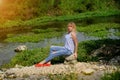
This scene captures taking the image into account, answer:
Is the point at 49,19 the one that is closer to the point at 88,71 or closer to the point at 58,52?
the point at 58,52

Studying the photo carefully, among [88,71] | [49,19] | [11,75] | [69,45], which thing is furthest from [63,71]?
[49,19]

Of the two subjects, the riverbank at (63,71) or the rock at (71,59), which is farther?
the rock at (71,59)

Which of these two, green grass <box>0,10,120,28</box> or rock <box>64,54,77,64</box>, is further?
green grass <box>0,10,120,28</box>

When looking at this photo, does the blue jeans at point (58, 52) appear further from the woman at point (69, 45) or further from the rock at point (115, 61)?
the rock at point (115, 61)

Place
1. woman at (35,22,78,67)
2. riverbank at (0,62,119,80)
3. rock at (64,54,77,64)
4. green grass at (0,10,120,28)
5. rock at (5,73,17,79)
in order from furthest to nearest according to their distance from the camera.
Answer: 1. green grass at (0,10,120,28)
2. rock at (64,54,77,64)
3. woman at (35,22,78,67)
4. rock at (5,73,17,79)
5. riverbank at (0,62,119,80)

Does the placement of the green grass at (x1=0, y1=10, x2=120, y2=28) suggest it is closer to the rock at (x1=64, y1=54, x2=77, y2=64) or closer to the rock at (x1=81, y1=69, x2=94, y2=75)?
the rock at (x1=64, y1=54, x2=77, y2=64)

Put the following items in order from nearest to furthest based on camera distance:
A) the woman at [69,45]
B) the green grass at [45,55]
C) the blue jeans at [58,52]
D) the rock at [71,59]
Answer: the woman at [69,45] < the rock at [71,59] < the blue jeans at [58,52] < the green grass at [45,55]

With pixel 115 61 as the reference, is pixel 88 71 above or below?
above

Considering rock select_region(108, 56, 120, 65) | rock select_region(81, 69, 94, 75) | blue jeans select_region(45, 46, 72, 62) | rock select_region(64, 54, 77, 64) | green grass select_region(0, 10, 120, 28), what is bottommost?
green grass select_region(0, 10, 120, 28)

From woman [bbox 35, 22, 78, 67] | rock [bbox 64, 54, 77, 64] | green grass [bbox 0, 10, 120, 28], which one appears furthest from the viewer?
green grass [bbox 0, 10, 120, 28]

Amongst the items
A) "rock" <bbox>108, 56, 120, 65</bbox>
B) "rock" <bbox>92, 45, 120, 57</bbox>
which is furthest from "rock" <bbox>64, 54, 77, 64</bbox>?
"rock" <bbox>92, 45, 120, 57</bbox>

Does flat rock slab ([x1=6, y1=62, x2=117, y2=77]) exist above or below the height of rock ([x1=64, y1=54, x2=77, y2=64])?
below

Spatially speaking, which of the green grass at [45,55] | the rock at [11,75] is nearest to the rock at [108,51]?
the green grass at [45,55]

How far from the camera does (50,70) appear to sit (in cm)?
1681
